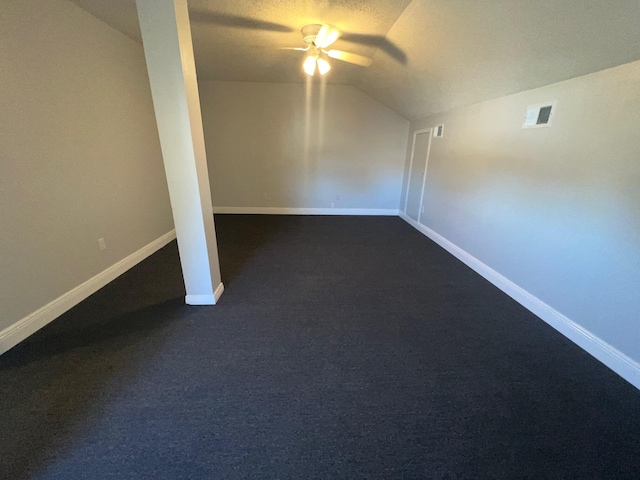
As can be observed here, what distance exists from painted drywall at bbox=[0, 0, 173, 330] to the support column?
97 centimetres

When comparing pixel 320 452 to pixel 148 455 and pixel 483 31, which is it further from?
pixel 483 31

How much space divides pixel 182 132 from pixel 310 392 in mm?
1892

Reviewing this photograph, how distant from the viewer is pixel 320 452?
1.18 m

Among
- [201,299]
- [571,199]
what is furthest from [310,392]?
[571,199]

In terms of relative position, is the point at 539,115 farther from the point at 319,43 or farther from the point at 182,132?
the point at 182,132

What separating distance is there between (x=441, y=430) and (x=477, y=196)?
2524 mm

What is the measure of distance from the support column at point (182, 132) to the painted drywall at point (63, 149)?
97 centimetres

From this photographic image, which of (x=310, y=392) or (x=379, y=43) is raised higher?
(x=379, y=43)

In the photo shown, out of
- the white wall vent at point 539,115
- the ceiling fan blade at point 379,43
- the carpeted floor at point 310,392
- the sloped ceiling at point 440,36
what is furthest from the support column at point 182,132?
the white wall vent at point 539,115

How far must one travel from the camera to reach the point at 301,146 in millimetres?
4977

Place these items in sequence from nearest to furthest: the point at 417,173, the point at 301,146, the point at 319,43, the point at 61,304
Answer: the point at 61,304 < the point at 319,43 < the point at 417,173 < the point at 301,146

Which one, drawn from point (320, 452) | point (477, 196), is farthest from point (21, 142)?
point (477, 196)

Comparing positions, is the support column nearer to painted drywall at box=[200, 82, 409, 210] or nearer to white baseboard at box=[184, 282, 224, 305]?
white baseboard at box=[184, 282, 224, 305]

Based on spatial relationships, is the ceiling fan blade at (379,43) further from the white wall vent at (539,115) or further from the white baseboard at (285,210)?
the white baseboard at (285,210)
